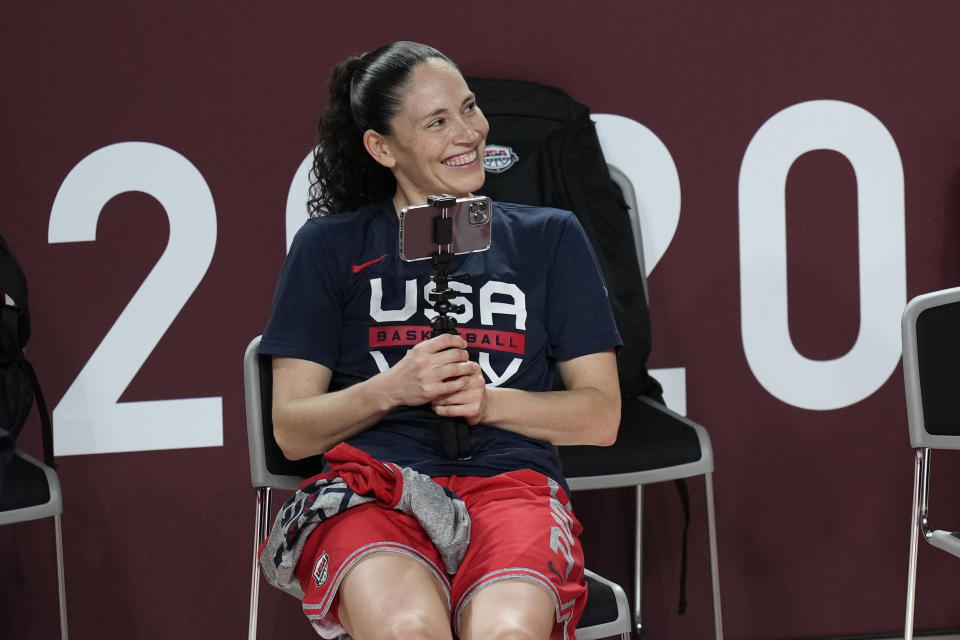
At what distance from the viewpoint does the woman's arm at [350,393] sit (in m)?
1.53

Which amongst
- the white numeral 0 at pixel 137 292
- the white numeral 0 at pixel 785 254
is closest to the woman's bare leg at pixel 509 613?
the white numeral 0 at pixel 137 292

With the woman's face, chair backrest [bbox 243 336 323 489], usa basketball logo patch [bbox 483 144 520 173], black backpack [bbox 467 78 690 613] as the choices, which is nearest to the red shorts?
chair backrest [bbox 243 336 323 489]

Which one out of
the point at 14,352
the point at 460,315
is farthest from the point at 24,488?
the point at 460,315

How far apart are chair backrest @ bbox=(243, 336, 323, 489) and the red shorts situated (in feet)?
0.89

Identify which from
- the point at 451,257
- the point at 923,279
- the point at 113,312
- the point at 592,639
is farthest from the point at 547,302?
the point at 923,279

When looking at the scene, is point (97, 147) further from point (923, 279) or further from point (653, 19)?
point (923, 279)

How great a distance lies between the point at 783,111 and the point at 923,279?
55 cm

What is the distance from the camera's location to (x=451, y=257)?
1.47 metres

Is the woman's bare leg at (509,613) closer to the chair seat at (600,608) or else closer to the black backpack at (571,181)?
the chair seat at (600,608)

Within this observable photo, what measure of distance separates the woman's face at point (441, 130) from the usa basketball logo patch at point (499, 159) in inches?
28.1

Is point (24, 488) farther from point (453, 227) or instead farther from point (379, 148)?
point (453, 227)

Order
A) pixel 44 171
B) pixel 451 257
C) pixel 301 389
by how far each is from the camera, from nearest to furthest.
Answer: pixel 451 257
pixel 301 389
pixel 44 171

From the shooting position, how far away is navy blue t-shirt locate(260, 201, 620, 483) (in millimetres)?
1680

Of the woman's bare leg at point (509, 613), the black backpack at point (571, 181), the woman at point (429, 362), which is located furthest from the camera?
the black backpack at point (571, 181)
